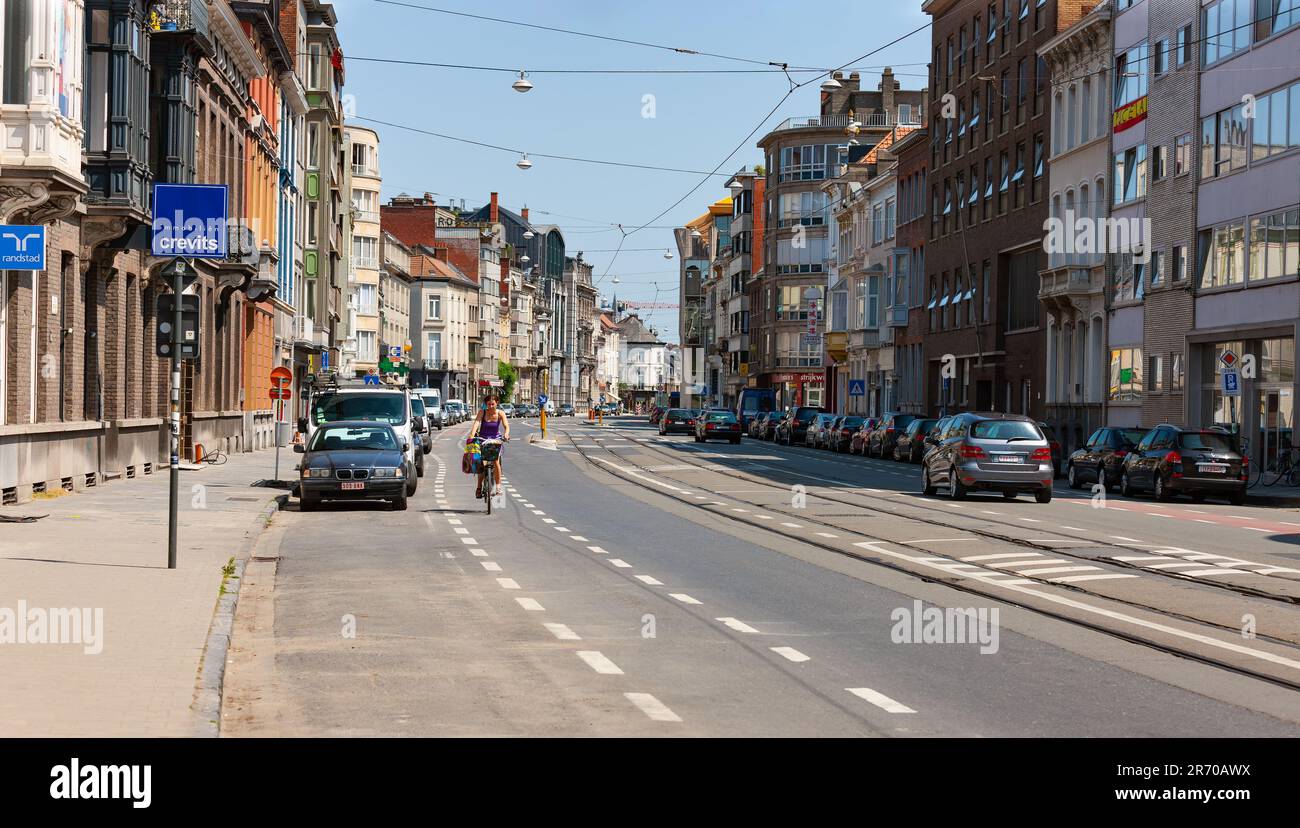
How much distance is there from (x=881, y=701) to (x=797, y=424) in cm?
6410

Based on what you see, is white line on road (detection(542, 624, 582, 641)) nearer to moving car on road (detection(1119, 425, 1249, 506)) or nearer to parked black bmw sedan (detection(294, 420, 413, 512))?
parked black bmw sedan (detection(294, 420, 413, 512))

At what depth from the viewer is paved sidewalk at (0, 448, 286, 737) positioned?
27.2 feet

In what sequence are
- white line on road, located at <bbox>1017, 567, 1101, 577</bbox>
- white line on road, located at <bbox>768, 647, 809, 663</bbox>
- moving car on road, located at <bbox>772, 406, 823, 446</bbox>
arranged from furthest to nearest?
1. moving car on road, located at <bbox>772, 406, 823, 446</bbox>
2. white line on road, located at <bbox>1017, 567, 1101, 577</bbox>
3. white line on road, located at <bbox>768, 647, 809, 663</bbox>

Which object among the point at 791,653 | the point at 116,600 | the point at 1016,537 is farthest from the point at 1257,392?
the point at 116,600

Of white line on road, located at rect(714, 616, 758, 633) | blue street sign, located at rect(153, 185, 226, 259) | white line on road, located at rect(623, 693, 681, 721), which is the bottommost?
white line on road, located at rect(714, 616, 758, 633)

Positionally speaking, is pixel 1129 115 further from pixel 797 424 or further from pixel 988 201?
pixel 797 424

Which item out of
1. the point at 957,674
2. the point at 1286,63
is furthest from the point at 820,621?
the point at 1286,63

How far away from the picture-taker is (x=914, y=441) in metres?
53.7

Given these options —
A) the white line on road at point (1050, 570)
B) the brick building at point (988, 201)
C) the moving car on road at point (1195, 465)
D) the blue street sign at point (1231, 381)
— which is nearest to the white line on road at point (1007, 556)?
the white line on road at point (1050, 570)

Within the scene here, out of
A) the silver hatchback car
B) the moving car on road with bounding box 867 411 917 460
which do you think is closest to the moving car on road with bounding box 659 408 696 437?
the moving car on road with bounding box 867 411 917 460

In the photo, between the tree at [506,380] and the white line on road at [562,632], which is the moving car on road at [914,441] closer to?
the white line on road at [562,632]

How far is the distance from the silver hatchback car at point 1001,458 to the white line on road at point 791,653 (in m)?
19.2
